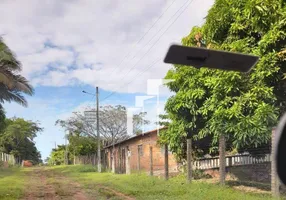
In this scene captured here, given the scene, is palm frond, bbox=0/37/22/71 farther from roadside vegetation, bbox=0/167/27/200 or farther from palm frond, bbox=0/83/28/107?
roadside vegetation, bbox=0/167/27/200

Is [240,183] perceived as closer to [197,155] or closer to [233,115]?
[233,115]

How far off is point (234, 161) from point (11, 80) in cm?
1237

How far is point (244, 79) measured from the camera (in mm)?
11812

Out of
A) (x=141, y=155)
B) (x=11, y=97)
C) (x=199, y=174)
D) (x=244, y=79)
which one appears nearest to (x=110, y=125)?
(x=141, y=155)

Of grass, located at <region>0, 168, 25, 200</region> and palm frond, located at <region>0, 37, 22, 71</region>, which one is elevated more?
palm frond, located at <region>0, 37, 22, 71</region>

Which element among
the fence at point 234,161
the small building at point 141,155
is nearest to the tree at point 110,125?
the small building at point 141,155

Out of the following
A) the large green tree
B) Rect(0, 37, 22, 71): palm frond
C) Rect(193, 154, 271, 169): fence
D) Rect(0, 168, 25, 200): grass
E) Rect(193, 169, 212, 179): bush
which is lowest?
Rect(0, 168, 25, 200): grass

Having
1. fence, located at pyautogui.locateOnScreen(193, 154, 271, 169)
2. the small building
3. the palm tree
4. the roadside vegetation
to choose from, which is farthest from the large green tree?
the small building

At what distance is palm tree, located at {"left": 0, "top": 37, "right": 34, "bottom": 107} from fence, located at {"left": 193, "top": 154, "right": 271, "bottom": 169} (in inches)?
407

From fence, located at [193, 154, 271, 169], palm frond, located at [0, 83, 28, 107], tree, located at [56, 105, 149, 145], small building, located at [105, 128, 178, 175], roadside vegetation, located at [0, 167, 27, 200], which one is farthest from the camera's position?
tree, located at [56, 105, 149, 145]

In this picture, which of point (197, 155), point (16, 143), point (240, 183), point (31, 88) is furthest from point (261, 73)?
point (16, 143)

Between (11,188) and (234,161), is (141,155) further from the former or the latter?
(234,161)

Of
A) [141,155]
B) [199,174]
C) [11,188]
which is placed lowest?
[11,188]

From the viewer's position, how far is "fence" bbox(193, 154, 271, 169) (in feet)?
39.6
